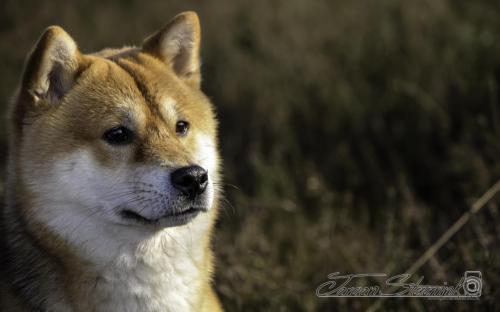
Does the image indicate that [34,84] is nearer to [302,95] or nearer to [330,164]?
[330,164]

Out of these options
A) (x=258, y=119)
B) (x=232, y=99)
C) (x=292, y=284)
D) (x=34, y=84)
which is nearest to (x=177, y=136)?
(x=34, y=84)

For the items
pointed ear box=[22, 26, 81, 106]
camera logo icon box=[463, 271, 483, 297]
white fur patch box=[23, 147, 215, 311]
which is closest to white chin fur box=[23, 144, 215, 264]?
white fur patch box=[23, 147, 215, 311]

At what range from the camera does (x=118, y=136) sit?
320 centimetres

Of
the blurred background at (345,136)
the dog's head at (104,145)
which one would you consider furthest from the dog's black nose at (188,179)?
the blurred background at (345,136)

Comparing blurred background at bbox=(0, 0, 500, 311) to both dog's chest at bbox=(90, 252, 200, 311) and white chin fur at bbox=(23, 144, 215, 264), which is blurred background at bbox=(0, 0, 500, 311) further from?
white chin fur at bbox=(23, 144, 215, 264)

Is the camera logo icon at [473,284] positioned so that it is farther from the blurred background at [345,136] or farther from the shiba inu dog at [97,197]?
the shiba inu dog at [97,197]

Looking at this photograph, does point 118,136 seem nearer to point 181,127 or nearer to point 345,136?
point 181,127

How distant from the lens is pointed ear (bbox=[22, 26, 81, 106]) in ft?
10.1

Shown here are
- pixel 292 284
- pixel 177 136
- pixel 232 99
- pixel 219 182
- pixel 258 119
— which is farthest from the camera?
pixel 232 99

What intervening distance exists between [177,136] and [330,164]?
8.85 ft

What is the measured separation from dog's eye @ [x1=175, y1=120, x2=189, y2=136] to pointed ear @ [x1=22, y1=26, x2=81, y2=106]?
21.5 inches

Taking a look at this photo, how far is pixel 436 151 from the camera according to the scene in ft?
18.4

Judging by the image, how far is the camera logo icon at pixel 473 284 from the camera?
3.65 m

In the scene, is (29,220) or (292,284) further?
(292,284)
